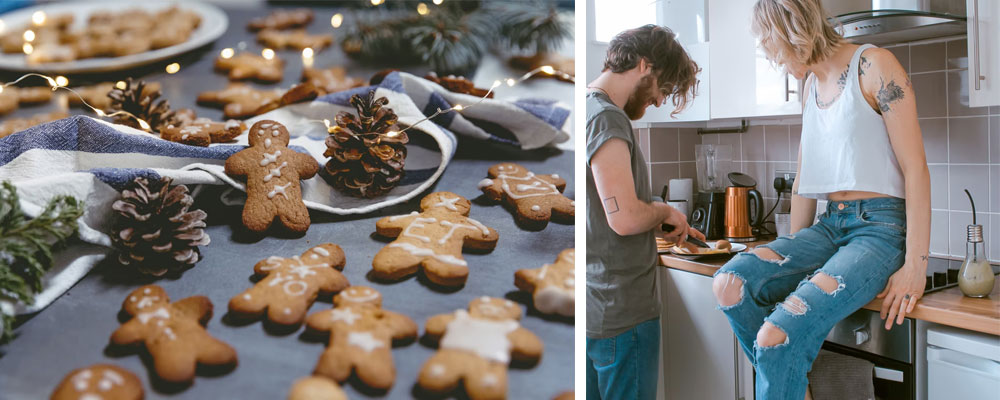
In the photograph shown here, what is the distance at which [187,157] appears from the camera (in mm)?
868

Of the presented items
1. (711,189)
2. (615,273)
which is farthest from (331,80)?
(711,189)

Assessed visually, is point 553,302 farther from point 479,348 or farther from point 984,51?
point 984,51

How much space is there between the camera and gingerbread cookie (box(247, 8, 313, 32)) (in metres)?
0.90

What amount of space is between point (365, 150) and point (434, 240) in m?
0.18

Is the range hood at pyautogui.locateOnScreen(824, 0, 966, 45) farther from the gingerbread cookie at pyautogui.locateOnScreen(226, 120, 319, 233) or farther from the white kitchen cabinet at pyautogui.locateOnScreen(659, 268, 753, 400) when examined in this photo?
the gingerbread cookie at pyautogui.locateOnScreen(226, 120, 319, 233)

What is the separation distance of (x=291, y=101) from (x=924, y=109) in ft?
5.87

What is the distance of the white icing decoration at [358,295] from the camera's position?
776mm

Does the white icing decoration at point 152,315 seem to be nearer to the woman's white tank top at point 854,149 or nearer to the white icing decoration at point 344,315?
the white icing decoration at point 344,315

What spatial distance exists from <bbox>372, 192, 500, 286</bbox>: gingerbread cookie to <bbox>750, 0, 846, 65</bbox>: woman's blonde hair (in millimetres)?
948

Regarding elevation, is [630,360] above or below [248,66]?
below

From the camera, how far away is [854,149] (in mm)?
1268

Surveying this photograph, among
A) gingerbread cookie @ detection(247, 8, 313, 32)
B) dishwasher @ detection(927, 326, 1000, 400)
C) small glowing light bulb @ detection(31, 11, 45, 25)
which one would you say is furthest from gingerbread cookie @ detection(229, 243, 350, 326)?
dishwasher @ detection(927, 326, 1000, 400)

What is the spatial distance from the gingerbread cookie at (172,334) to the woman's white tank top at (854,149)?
4.30ft

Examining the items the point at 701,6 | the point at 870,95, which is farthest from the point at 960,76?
the point at 701,6
